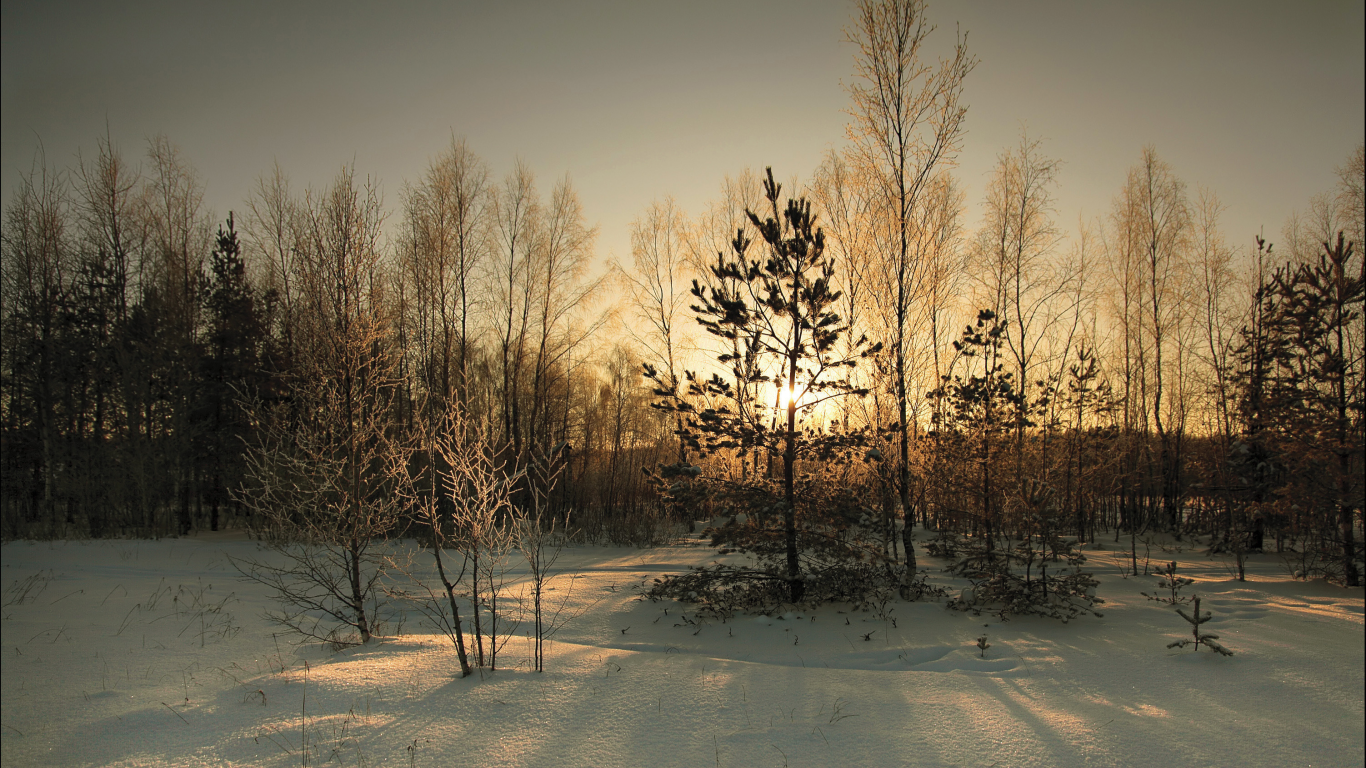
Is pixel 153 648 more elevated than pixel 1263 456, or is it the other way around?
pixel 1263 456

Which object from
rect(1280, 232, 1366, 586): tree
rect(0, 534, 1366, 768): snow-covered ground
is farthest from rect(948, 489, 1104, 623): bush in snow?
rect(1280, 232, 1366, 586): tree

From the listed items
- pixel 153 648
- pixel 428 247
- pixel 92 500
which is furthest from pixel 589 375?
pixel 153 648

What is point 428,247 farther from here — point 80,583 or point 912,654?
point 912,654

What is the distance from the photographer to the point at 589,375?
3438 centimetres

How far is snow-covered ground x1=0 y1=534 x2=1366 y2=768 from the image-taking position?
3.33 metres

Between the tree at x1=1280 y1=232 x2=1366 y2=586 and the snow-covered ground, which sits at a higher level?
the tree at x1=1280 y1=232 x2=1366 y2=586

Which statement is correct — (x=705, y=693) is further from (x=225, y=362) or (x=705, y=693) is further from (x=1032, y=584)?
(x=225, y=362)

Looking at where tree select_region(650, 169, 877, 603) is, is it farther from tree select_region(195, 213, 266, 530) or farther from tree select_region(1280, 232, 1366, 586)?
tree select_region(195, 213, 266, 530)

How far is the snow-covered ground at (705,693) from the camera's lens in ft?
10.9

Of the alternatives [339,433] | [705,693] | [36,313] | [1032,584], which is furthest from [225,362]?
[1032,584]

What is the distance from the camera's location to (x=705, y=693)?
171 inches

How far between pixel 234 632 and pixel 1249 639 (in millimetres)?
9952

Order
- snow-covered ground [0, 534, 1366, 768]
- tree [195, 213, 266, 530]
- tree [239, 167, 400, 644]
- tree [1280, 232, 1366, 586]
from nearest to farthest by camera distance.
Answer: snow-covered ground [0, 534, 1366, 768], tree [239, 167, 400, 644], tree [1280, 232, 1366, 586], tree [195, 213, 266, 530]

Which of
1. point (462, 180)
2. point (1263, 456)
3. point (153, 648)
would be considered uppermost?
point (462, 180)
